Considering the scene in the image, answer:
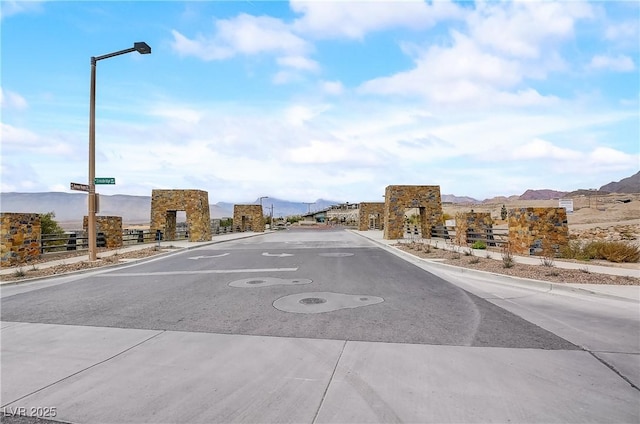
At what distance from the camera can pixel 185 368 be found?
14.8ft

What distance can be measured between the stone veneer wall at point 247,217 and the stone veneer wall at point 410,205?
26.1 m

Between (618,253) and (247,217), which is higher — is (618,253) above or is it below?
below

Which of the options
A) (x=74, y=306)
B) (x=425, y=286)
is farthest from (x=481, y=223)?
(x=74, y=306)

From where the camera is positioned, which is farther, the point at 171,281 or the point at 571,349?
the point at 171,281

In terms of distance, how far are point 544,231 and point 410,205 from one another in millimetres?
15294

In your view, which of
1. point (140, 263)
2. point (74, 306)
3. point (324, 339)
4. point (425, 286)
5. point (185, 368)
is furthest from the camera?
point (140, 263)

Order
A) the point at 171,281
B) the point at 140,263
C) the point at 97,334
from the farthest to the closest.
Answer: the point at 140,263
the point at 171,281
the point at 97,334

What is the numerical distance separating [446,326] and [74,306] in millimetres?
7429

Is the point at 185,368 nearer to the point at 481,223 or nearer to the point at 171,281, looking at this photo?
the point at 171,281

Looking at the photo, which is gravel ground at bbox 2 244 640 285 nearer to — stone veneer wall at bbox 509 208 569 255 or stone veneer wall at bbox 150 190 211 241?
stone veneer wall at bbox 509 208 569 255

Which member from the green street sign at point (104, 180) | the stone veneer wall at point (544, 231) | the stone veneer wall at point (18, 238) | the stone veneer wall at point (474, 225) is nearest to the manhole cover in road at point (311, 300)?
the green street sign at point (104, 180)

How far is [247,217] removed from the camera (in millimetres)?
53875

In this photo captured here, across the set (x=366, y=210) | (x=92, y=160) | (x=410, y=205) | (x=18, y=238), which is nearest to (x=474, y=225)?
(x=410, y=205)

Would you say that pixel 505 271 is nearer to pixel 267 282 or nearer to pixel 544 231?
pixel 544 231
